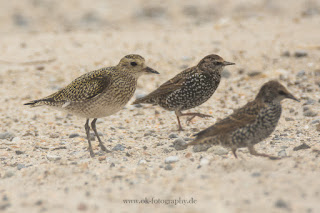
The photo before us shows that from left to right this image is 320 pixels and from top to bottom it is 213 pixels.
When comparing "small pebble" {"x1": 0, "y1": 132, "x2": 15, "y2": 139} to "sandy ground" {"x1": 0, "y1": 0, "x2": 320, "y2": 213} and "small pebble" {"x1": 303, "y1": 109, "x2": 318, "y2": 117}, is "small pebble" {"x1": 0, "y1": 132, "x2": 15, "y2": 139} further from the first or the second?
"small pebble" {"x1": 303, "y1": 109, "x2": 318, "y2": 117}

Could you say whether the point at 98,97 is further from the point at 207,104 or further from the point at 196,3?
the point at 196,3

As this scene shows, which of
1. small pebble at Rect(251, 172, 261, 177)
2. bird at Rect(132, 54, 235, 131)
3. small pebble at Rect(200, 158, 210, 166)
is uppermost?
bird at Rect(132, 54, 235, 131)

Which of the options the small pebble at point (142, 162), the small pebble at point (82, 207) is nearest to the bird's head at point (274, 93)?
the small pebble at point (142, 162)

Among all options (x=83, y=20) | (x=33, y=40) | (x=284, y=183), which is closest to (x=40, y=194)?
(x=284, y=183)

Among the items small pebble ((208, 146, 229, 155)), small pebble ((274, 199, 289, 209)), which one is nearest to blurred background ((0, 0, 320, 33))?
small pebble ((208, 146, 229, 155))

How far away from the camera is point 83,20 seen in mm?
19797

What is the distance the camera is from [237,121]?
597 centimetres

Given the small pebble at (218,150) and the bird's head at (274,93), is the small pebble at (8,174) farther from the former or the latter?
the bird's head at (274,93)

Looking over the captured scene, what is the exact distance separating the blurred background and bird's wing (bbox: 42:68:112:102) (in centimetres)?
1130

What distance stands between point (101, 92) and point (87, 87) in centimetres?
25

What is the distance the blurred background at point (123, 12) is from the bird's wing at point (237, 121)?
1247 cm

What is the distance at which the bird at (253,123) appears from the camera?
19.1 ft

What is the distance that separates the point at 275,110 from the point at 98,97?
260 centimetres

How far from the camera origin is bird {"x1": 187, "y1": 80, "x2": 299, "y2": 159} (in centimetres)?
581
